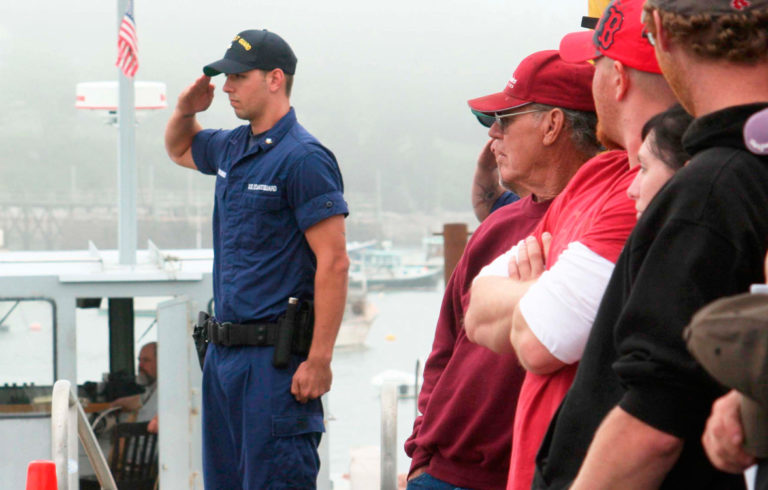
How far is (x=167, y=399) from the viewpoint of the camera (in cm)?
539

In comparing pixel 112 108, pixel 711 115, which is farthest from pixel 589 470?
pixel 112 108

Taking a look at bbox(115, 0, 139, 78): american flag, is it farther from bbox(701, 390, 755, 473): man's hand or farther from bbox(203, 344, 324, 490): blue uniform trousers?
bbox(701, 390, 755, 473): man's hand

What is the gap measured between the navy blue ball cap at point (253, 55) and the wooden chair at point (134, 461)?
3451mm

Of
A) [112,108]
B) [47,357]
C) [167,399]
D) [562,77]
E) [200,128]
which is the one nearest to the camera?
[562,77]

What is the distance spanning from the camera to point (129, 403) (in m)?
6.99

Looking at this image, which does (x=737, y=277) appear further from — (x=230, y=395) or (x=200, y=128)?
(x=200, y=128)

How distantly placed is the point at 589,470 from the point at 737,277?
0.27 meters

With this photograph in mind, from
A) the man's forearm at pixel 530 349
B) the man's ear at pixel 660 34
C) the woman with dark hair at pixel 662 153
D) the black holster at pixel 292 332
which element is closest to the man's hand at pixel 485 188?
the black holster at pixel 292 332

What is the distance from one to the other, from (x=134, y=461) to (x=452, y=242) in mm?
5395

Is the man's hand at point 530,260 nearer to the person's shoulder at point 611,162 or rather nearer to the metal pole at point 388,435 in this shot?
the person's shoulder at point 611,162

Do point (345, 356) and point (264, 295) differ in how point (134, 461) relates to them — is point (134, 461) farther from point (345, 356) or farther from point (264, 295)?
point (345, 356)

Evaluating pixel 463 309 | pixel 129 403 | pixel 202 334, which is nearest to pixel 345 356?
pixel 129 403

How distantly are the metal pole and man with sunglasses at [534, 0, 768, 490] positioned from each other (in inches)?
126

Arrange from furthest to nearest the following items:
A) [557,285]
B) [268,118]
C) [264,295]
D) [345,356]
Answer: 1. [345,356]
2. [268,118]
3. [264,295]
4. [557,285]
